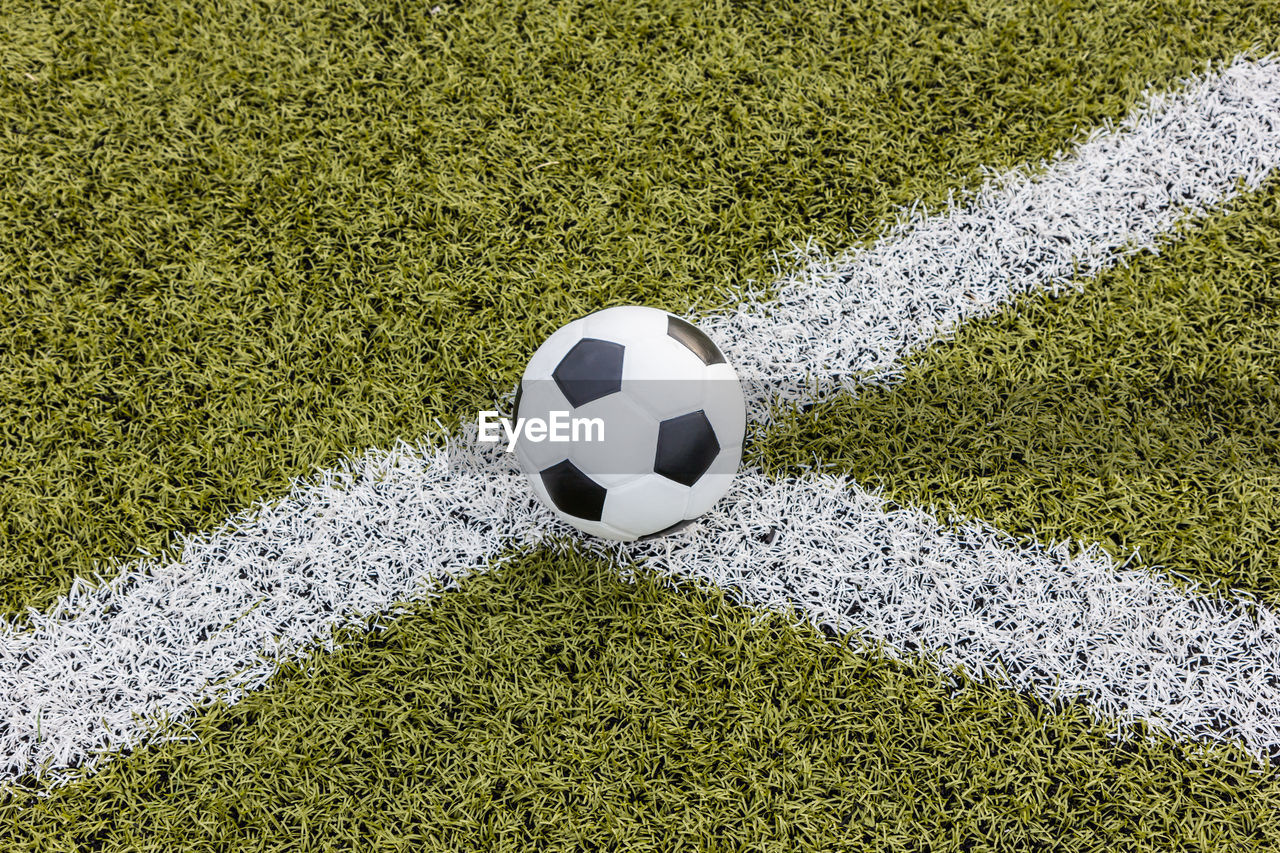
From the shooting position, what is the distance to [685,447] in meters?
1.78

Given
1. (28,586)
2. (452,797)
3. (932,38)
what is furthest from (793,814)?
(932,38)

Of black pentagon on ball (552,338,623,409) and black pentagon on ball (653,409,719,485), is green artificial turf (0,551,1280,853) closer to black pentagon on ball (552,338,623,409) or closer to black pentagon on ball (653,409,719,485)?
black pentagon on ball (653,409,719,485)

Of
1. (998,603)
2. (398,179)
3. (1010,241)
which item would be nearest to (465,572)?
(398,179)

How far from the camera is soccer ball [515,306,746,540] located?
5.78 ft

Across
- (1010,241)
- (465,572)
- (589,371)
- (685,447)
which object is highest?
(1010,241)

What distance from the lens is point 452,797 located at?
6.70ft

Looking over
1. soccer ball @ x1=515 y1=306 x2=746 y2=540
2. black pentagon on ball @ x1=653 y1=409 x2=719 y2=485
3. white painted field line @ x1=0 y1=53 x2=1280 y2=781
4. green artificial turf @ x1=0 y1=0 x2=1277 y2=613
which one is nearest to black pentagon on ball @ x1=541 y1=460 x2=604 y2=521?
soccer ball @ x1=515 y1=306 x2=746 y2=540

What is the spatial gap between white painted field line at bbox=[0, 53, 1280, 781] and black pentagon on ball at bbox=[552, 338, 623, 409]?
0.52 m

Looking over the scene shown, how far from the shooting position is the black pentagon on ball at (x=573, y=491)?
181 cm

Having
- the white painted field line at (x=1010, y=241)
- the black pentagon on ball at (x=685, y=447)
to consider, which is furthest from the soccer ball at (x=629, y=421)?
the white painted field line at (x=1010, y=241)

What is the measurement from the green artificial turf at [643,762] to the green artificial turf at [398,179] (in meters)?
0.68

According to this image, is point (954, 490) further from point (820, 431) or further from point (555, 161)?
point (555, 161)

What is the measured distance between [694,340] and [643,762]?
3.82ft

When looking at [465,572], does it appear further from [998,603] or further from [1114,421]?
[1114,421]
